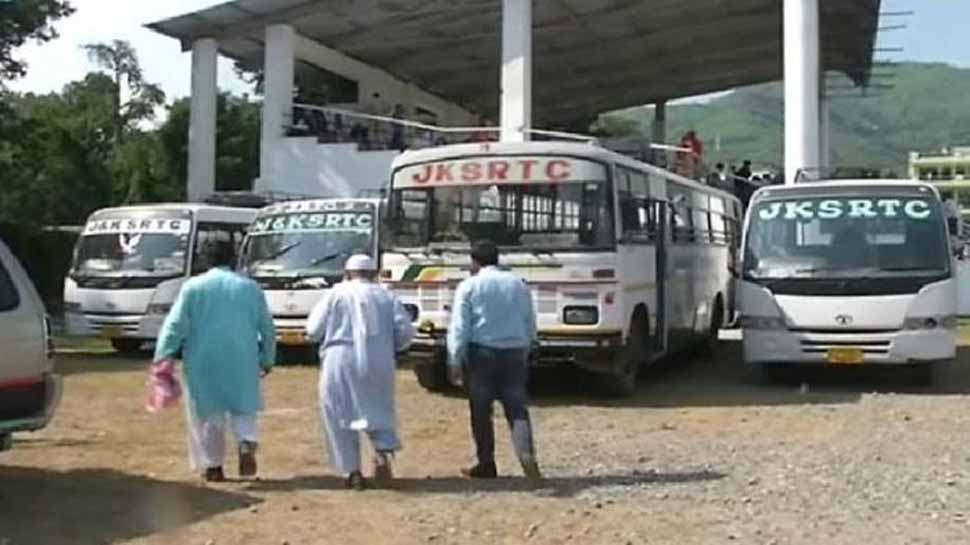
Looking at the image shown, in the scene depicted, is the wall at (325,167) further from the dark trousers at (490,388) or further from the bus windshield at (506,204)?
the dark trousers at (490,388)

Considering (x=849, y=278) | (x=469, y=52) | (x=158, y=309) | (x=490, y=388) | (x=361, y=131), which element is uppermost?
(x=469, y=52)

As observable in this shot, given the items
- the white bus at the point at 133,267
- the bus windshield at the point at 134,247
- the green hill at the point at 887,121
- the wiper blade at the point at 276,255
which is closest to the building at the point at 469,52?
the white bus at the point at 133,267

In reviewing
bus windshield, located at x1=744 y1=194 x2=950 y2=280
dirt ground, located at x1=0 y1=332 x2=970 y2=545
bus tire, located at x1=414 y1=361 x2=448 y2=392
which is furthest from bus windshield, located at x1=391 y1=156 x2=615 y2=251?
bus windshield, located at x1=744 y1=194 x2=950 y2=280

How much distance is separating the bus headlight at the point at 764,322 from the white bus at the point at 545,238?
46.9 inches

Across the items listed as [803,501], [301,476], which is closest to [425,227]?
[301,476]

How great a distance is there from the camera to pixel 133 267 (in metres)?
21.0

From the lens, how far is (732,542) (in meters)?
8.01

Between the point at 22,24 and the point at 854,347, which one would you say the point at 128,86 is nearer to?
the point at 22,24

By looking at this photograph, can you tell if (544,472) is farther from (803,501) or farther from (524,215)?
(524,215)

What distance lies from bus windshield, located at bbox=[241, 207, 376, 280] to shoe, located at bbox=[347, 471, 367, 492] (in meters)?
9.73

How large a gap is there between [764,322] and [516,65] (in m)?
16.4

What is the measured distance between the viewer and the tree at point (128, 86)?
6244cm

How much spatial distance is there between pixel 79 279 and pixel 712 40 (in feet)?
86.1

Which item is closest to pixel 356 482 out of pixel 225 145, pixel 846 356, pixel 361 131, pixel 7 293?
pixel 7 293
